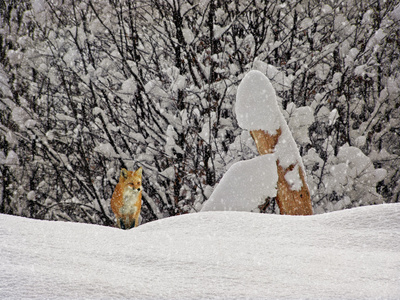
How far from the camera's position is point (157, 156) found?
6.50 m

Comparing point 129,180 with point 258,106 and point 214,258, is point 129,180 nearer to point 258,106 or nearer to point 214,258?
point 258,106

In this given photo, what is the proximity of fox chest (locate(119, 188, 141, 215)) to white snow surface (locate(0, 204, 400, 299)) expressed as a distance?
210cm

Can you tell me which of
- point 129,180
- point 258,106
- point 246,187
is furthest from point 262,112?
point 129,180

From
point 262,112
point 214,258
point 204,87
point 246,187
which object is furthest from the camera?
point 204,87

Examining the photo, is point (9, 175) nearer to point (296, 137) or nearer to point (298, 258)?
point (296, 137)

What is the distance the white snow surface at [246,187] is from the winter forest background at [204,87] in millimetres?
2478

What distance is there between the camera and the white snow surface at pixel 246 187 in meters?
2.56

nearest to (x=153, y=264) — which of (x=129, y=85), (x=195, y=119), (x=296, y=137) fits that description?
(x=296, y=137)

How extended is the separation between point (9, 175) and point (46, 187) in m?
1.04

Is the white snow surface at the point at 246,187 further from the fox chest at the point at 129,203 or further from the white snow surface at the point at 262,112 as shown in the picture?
the fox chest at the point at 129,203

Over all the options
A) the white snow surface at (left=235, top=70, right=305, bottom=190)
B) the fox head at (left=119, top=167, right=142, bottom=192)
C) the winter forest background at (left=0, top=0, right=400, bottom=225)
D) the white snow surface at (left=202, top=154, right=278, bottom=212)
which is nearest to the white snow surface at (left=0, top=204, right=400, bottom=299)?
the white snow surface at (left=202, top=154, right=278, bottom=212)

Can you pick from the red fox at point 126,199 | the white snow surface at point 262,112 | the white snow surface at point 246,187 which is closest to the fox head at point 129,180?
the red fox at point 126,199

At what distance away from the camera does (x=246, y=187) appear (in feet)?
8.37

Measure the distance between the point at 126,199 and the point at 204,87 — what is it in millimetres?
2427
